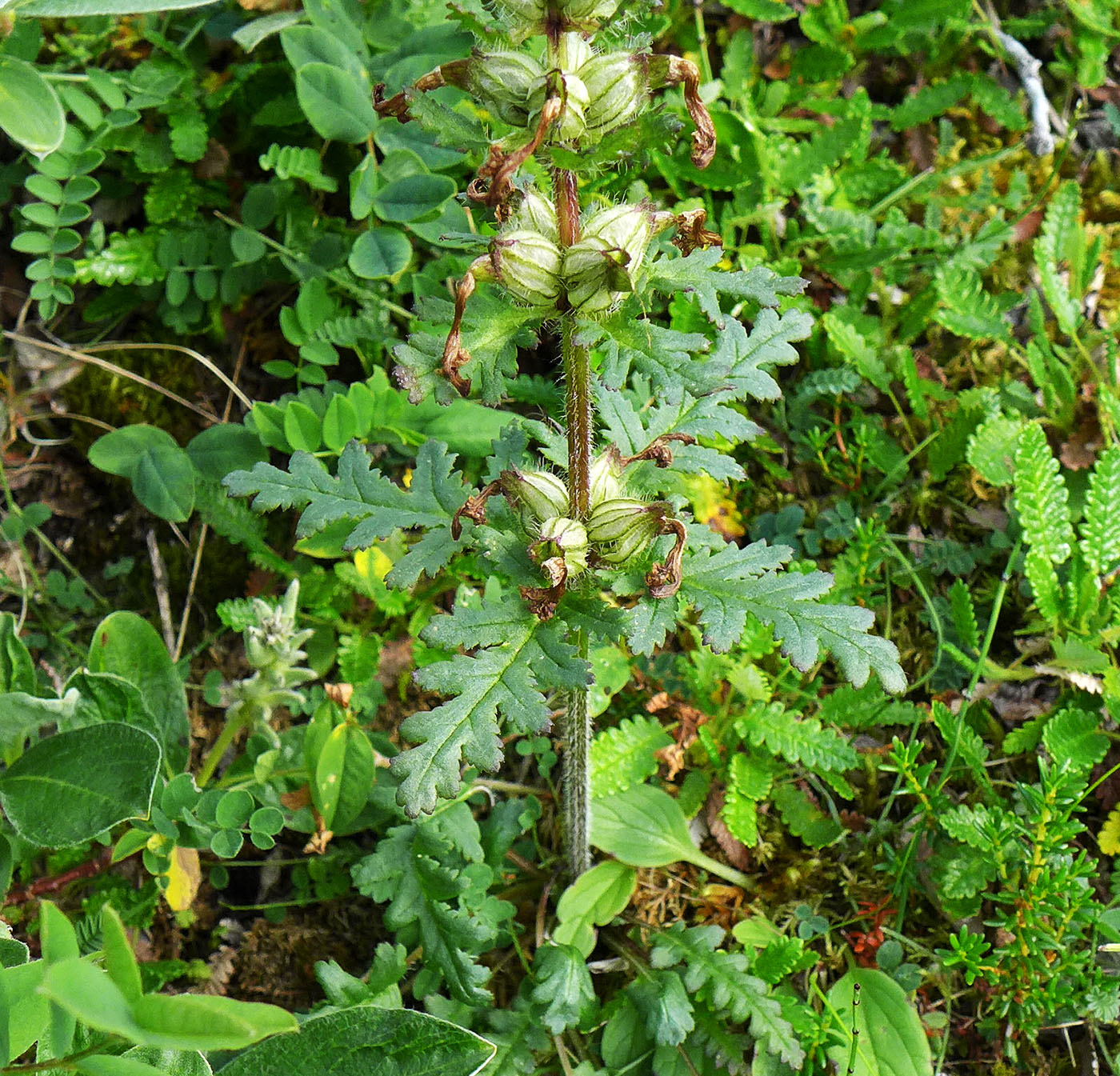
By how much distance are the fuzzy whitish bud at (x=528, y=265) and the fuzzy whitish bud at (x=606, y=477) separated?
18.0 inches

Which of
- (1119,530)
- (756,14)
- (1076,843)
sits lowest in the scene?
(1076,843)

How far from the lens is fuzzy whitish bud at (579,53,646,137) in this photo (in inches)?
71.2

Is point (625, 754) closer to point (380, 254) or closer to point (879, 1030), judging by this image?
point (879, 1030)

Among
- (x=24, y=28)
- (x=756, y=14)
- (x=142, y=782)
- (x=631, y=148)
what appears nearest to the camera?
(x=631, y=148)

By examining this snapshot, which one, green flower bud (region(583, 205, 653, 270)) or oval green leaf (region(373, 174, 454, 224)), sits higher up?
green flower bud (region(583, 205, 653, 270))

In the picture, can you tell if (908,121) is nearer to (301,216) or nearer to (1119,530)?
(1119,530)

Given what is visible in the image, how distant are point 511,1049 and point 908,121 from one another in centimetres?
374

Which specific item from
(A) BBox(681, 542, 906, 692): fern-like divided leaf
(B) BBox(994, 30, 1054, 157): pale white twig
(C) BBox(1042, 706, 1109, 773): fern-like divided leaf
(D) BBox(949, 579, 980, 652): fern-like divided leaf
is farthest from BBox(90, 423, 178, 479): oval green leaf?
(B) BBox(994, 30, 1054, 157): pale white twig

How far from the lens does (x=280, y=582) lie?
3.54 metres

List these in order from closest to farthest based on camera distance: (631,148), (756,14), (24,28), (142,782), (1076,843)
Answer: (631,148) → (142,782) → (1076,843) → (24,28) → (756,14)

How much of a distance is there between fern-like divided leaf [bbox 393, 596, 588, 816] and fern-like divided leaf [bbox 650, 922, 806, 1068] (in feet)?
3.48

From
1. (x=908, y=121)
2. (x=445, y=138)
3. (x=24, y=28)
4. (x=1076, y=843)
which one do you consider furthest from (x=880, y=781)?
(x=24, y=28)

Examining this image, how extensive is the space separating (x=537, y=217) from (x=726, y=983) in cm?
195

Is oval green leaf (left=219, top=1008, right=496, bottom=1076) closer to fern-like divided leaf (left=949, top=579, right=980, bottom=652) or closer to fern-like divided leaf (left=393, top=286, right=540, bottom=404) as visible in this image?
fern-like divided leaf (left=393, top=286, right=540, bottom=404)
